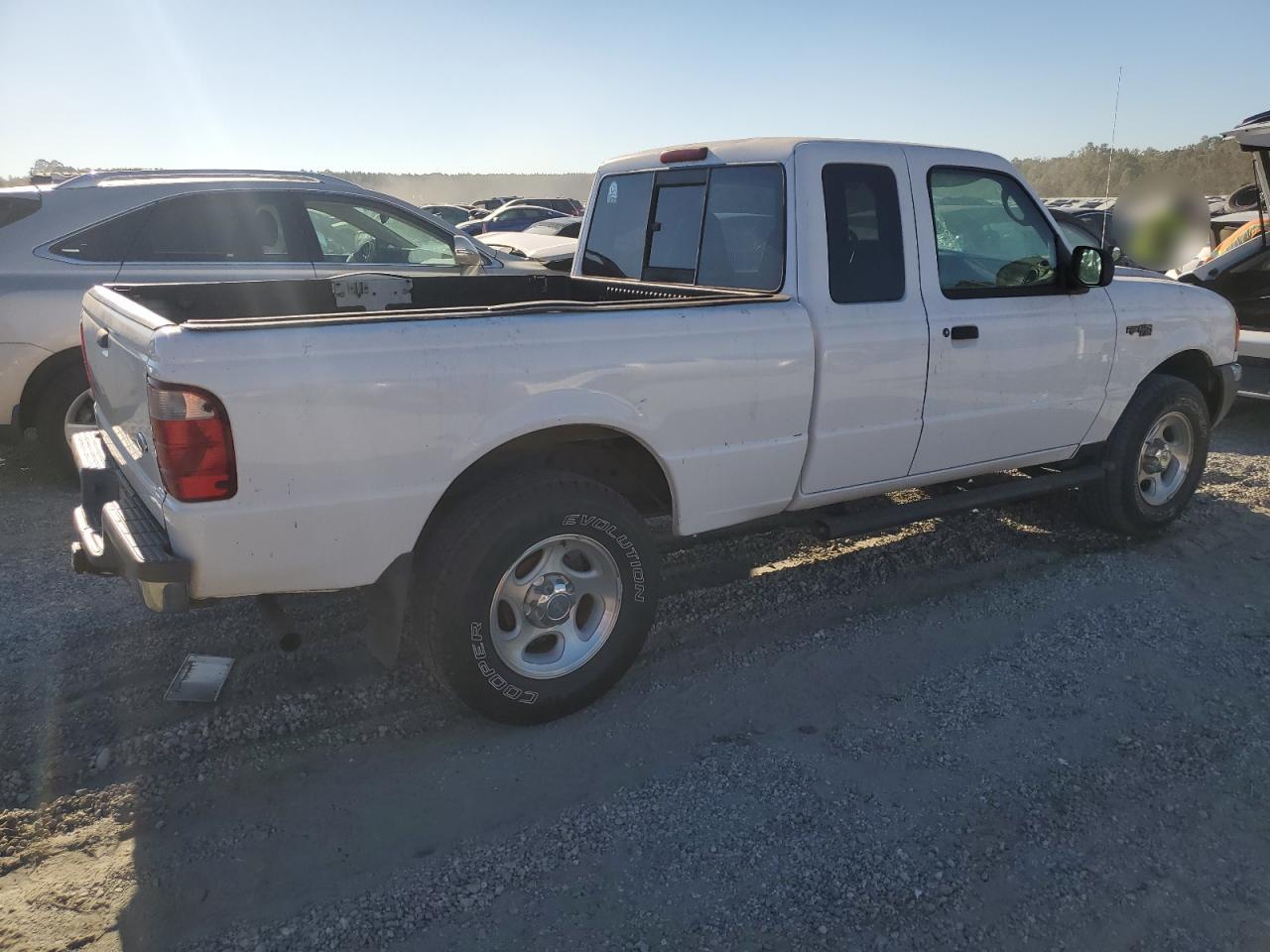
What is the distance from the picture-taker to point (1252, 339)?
24.7ft

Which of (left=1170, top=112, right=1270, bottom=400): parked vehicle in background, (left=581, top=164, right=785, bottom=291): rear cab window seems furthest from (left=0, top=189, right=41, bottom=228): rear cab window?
(left=1170, top=112, right=1270, bottom=400): parked vehicle in background

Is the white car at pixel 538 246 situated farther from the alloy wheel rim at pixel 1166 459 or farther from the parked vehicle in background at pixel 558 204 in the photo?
the parked vehicle in background at pixel 558 204

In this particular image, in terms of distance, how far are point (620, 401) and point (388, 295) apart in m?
1.69

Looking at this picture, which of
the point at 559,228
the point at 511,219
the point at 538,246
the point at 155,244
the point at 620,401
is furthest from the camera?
the point at 511,219

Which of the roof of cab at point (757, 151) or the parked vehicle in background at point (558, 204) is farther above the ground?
the parked vehicle in background at point (558, 204)

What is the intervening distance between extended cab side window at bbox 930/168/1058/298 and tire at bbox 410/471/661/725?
2009mm

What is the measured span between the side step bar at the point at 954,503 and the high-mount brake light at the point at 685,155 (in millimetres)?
1790

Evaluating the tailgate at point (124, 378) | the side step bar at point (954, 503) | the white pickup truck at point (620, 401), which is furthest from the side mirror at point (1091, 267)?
the tailgate at point (124, 378)

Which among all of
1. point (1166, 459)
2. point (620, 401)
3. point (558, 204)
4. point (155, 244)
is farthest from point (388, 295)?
point (558, 204)

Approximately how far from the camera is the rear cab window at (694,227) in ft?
13.3

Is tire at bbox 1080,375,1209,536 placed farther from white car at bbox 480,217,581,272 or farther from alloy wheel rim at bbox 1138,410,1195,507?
white car at bbox 480,217,581,272

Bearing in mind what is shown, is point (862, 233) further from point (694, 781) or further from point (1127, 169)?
point (1127, 169)

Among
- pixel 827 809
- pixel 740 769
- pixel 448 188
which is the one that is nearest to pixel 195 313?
pixel 740 769

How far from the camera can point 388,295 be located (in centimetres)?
444
